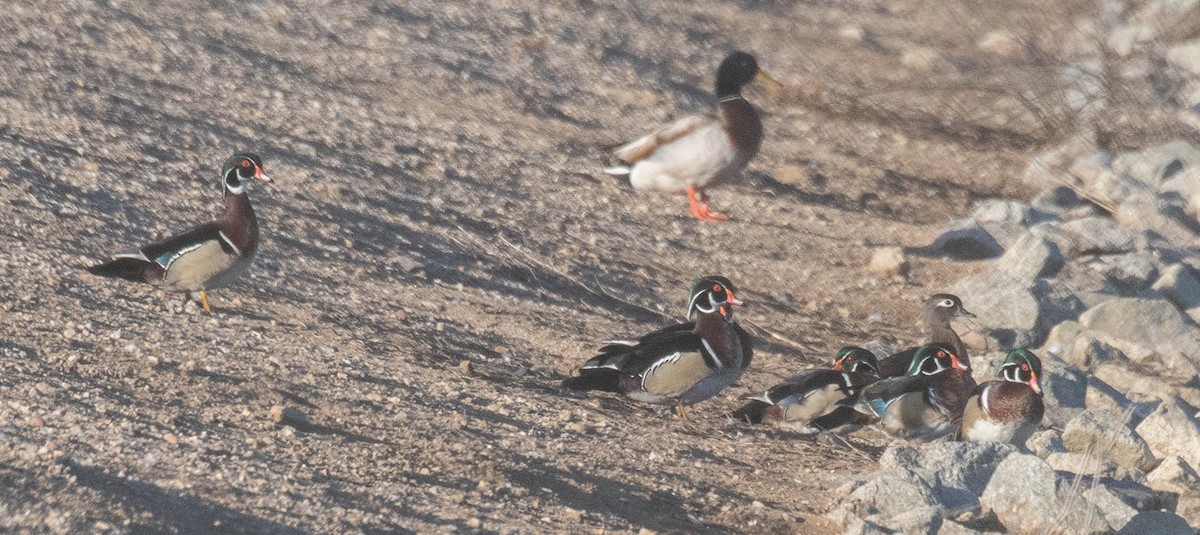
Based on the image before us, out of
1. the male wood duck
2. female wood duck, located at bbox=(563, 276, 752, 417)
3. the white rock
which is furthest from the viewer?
the white rock

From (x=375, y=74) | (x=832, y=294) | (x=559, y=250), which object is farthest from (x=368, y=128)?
(x=832, y=294)

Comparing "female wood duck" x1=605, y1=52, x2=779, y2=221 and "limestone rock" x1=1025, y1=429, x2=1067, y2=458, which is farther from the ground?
"female wood duck" x1=605, y1=52, x2=779, y2=221

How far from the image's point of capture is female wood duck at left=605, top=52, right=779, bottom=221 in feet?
31.7

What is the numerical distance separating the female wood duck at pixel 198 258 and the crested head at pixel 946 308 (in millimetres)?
3602

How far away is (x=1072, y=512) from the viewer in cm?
559

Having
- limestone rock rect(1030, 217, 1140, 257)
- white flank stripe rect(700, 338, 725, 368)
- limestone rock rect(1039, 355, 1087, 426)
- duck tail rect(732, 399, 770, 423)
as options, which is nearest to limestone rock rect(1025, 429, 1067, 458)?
limestone rock rect(1039, 355, 1087, 426)

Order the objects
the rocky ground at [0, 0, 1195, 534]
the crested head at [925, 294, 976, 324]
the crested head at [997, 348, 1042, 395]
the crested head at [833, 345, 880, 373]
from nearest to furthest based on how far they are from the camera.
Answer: the rocky ground at [0, 0, 1195, 534] < the crested head at [997, 348, 1042, 395] < the crested head at [833, 345, 880, 373] < the crested head at [925, 294, 976, 324]

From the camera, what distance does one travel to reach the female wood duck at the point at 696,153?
9648 mm

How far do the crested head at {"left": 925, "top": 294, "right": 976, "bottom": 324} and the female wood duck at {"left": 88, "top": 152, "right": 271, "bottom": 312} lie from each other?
11.8ft

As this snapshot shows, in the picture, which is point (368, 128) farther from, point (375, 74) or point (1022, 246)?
point (1022, 246)

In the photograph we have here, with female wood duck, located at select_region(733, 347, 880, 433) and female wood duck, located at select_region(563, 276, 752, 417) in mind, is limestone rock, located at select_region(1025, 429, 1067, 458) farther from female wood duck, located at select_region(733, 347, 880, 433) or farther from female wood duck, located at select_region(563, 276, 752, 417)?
female wood duck, located at select_region(563, 276, 752, 417)

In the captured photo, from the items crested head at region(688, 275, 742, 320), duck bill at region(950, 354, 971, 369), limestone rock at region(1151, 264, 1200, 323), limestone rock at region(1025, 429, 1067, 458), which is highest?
crested head at region(688, 275, 742, 320)

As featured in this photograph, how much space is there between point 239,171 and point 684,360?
92.3 inches

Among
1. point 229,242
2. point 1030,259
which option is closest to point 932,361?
point 1030,259
